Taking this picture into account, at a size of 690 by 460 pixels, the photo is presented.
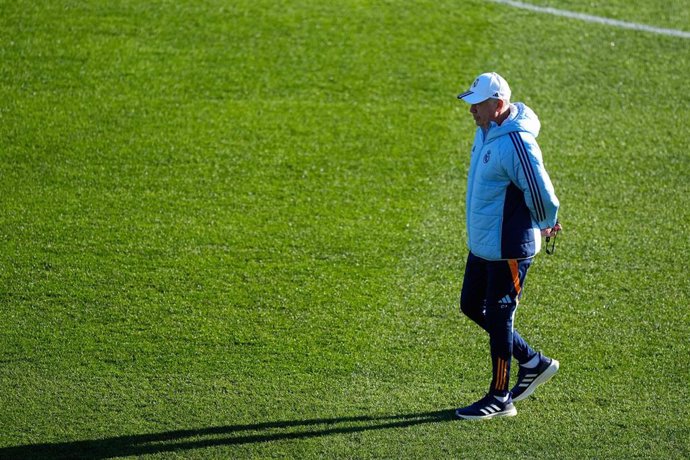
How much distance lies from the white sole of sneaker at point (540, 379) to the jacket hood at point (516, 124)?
4.85 ft

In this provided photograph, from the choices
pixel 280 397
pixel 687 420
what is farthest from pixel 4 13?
pixel 687 420

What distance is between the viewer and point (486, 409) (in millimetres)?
5770

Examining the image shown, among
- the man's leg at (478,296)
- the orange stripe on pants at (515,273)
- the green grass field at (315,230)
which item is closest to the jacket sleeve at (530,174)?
the orange stripe on pants at (515,273)

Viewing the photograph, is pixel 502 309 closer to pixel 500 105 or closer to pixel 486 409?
pixel 486 409

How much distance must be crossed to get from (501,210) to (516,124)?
0.50 m

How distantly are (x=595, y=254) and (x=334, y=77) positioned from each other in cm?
359

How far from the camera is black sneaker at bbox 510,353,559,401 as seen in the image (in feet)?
19.4

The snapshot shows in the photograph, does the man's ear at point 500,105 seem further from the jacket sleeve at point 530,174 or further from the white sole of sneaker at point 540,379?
the white sole of sneaker at point 540,379

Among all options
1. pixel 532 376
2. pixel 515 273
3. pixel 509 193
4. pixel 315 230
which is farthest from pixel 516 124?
pixel 315 230

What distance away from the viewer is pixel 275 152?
877cm

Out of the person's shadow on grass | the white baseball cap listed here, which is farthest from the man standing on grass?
the person's shadow on grass

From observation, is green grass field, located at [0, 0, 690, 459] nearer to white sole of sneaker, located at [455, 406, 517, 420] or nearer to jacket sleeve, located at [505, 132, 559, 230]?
white sole of sneaker, located at [455, 406, 517, 420]

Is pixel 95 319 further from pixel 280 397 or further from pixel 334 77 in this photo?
pixel 334 77

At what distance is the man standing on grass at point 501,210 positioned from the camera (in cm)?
536
